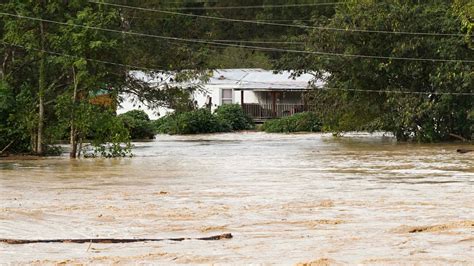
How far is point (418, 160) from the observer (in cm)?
3575

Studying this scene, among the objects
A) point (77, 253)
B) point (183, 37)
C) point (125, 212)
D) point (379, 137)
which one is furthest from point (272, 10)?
point (77, 253)

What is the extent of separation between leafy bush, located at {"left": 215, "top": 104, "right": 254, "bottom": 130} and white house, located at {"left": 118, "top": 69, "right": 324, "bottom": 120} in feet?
8.69

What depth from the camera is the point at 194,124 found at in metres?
62.7

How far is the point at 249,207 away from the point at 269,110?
5039 cm

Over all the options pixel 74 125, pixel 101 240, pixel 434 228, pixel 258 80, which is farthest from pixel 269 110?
pixel 101 240

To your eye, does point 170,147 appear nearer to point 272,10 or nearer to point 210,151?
point 210,151

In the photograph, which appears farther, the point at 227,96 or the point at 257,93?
Answer: the point at 227,96

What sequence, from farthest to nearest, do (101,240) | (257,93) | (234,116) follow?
(257,93), (234,116), (101,240)

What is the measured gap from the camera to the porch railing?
70750 mm

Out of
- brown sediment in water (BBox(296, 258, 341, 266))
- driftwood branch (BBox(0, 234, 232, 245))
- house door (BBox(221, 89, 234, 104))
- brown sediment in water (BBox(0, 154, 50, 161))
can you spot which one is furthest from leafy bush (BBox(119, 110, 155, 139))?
brown sediment in water (BBox(296, 258, 341, 266))

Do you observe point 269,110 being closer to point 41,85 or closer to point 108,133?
point 108,133

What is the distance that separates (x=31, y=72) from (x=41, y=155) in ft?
9.92

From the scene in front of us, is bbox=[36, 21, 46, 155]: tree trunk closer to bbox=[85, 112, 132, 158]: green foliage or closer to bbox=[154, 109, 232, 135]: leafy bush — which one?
bbox=[85, 112, 132, 158]: green foliage

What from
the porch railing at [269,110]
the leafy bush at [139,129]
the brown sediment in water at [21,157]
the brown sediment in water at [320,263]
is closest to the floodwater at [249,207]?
the brown sediment in water at [320,263]
